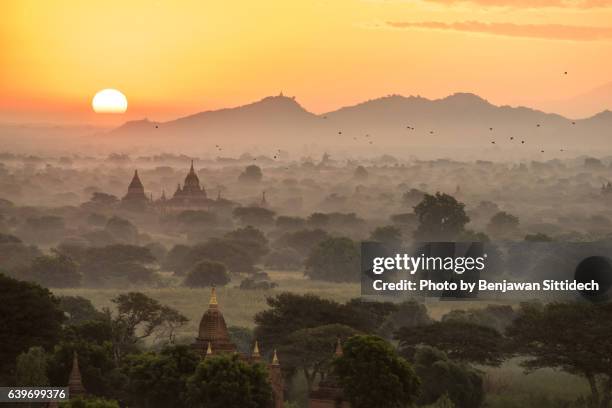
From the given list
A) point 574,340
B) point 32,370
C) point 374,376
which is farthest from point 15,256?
point 374,376

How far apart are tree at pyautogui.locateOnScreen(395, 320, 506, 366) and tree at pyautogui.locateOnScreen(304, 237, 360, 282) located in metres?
70.8

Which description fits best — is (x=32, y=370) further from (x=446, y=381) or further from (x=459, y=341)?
(x=459, y=341)

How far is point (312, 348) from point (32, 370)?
2043cm

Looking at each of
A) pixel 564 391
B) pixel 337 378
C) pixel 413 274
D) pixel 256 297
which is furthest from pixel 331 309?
pixel 413 274

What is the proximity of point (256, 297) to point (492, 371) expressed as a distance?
4535cm

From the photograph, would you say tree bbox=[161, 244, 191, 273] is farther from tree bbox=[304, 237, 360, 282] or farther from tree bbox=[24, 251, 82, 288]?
tree bbox=[24, 251, 82, 288]

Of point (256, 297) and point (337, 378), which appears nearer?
point (337, 378)

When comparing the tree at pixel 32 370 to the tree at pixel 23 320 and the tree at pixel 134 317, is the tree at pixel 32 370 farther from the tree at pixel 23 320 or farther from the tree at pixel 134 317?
the tree at pixel 134 317

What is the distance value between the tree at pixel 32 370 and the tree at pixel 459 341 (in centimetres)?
2500

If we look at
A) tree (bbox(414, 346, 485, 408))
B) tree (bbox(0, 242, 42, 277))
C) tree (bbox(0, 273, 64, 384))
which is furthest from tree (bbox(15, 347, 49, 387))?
tree (bbox(0, 242, 42, 277))

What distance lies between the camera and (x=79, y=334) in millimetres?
83812

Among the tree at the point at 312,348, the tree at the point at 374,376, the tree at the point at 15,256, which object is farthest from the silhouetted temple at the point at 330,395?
the tree at the point at 15,256

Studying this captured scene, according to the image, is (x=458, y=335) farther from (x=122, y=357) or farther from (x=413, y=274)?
(x=413, y=274)

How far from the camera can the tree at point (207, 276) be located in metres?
157
